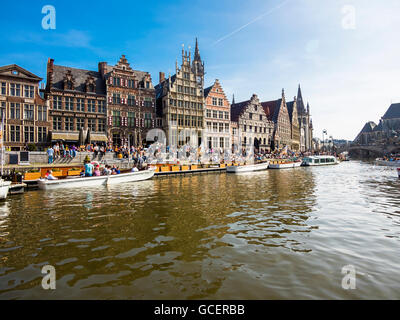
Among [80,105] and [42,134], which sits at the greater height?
[80,105]

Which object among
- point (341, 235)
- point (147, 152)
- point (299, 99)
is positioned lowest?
point (341, 235)

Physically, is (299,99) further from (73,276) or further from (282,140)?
(73,276)

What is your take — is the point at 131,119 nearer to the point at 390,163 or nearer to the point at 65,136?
the point at 65,136

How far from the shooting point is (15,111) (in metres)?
31.7

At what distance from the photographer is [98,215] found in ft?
33.6

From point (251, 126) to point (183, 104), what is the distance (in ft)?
70.7

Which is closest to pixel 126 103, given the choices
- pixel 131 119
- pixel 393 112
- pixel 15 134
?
pixel 131 119

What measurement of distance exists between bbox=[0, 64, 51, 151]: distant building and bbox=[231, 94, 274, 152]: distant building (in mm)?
37368

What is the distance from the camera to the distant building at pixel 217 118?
1987 inches

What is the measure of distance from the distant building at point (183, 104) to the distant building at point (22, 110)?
18651 millimetres

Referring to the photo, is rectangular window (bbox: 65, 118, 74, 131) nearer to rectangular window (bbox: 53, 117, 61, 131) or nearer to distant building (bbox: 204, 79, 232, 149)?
rectangular window (bbox: 53, 117, 61, 131)

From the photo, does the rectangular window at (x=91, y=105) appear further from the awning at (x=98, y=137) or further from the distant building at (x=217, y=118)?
the distant building at (x=217, y=118)

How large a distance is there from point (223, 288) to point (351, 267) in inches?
120
